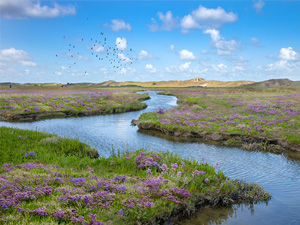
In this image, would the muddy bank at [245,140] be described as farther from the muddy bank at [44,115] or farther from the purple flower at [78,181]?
the muddy bank at [44,115]

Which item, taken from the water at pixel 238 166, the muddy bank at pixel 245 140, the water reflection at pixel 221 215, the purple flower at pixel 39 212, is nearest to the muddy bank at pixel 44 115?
the water at pixel 238 166

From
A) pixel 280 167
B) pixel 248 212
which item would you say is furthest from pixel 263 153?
pixel 248 212

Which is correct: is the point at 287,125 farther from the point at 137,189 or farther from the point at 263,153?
the point at 137,189

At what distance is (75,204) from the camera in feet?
25.4

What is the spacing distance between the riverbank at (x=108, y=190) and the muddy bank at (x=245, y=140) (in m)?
9.49

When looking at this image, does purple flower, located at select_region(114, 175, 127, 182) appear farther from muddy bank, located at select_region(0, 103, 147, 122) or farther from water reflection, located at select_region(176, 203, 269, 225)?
muddy bank, located at select_region(0, 103, 147, 122)

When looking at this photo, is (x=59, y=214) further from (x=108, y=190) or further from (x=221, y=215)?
(x=221, y=215)

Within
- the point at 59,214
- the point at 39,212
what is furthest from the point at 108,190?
the point at 39,212

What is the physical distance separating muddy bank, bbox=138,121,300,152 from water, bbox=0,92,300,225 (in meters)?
1.02

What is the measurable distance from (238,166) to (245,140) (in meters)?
7.08

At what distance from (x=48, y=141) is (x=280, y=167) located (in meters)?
15.9

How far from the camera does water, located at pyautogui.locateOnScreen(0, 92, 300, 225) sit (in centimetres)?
914

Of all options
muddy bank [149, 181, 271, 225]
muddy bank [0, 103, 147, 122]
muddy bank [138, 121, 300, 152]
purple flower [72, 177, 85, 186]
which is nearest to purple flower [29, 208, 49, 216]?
purple flower [72, 177, 85, 186]

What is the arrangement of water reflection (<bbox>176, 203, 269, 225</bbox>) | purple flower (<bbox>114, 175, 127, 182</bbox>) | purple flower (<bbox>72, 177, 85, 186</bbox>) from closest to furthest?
water reflection (<bbox>176, 203, 269, 225</bbox>) < purple flower (<bbox>72, 177, 85, 186</bbox>) < purple flower (<bbox>114, 175, 127, 182</bbox>)
